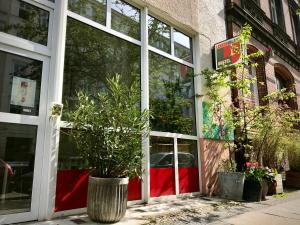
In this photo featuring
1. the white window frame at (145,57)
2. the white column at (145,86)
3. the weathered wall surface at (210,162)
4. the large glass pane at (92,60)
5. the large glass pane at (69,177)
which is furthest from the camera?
the weathered wall surface at (210,162)

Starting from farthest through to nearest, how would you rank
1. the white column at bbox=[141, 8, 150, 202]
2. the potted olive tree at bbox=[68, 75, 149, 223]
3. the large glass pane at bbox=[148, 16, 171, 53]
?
the large glass pane at bbox=[148, 16, 171, 53], the white column at bbox=[141, 8, 150, 202], the potted olive tree at bbox=[68, 75, 149, 223]

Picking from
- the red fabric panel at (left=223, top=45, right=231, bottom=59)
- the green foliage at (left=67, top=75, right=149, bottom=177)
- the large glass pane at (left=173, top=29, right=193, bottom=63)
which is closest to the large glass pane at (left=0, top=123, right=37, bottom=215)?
the green foliage at (left=67, top=75, right=149, bottom=177)

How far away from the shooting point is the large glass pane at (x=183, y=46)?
6.55 metres

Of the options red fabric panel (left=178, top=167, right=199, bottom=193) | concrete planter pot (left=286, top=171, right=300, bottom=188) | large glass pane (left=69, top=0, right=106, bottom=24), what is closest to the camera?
large glass pane (left=69, top=0, right=106, bottom=24)

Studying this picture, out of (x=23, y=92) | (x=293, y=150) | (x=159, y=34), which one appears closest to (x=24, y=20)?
(x=23, y=92)

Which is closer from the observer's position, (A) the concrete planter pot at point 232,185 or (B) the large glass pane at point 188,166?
(A) the concrete planter pot at point 232,185

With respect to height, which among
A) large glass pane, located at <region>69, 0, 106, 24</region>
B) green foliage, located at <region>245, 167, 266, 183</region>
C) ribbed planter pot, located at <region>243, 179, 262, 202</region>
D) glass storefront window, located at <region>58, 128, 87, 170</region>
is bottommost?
ribbed planter pot, located at <region>243, 179, 262, 202</region>

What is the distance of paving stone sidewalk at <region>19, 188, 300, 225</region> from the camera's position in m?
3.75

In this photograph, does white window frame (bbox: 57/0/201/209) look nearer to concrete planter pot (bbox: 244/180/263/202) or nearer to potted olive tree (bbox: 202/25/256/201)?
potted olive tree (bbox: 202/25/256/201)

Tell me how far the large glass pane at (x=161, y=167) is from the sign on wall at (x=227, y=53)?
2.64 m

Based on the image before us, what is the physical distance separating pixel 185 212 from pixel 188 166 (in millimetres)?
1738

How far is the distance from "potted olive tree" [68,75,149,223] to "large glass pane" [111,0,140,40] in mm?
1985

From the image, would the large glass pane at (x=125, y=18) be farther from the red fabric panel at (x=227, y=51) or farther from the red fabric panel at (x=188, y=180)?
the red fabric panel at (x=188, y=180)

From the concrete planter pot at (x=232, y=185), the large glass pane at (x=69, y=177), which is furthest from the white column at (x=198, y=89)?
the large glass pane at (x=69, y=177)
